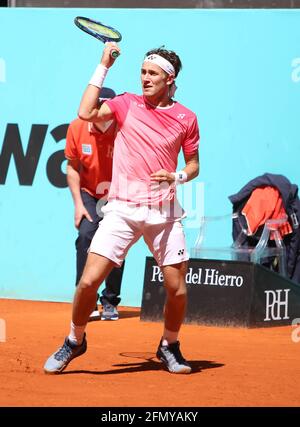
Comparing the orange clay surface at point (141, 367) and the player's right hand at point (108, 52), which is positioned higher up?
the player's right hand at point (108, 52)

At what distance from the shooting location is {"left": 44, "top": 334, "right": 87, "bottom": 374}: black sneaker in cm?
740

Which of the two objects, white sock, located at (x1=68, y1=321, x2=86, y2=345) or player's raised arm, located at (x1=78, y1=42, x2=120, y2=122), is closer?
player's raised arm, located at (x1=78, y1=42, x2=120, y2=122)

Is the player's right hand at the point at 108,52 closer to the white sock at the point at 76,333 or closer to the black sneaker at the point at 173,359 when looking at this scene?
the white sock at the point at 76,333

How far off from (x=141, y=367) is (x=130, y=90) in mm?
4326

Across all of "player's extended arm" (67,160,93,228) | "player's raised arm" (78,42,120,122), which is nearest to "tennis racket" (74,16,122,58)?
"player's raised arm" (78,42,120,122)

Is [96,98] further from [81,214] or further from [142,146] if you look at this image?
[81,214]

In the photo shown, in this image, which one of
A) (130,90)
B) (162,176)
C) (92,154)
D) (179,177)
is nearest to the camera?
(162,176)

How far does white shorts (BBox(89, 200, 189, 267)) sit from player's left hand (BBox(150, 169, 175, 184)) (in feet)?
0.90

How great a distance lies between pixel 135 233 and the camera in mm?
7488

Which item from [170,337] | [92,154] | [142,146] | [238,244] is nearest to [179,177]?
[142,146]

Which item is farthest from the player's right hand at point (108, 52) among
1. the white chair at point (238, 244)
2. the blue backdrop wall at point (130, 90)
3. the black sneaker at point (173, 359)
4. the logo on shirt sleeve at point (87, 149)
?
the blue backdrop wall at point (130, 90)

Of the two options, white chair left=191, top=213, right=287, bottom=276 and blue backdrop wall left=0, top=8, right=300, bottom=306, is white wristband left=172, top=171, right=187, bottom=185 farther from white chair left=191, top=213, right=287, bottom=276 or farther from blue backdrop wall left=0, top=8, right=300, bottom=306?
blue backdrop wall left=0, top=8, right=300, bottom=306

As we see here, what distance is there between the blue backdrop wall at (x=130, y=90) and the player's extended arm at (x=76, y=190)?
58.2 inches

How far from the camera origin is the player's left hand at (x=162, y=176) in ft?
23.6
